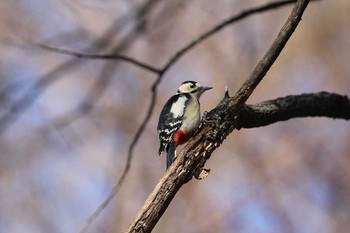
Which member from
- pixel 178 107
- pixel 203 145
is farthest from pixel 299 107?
pixel 178 107

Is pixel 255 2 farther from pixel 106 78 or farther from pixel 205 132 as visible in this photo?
pixel 205 132

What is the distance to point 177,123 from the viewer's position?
269 centimetres

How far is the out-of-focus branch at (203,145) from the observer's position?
1.94 meters

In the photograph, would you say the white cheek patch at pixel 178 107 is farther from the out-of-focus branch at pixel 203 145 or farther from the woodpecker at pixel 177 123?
the out-of-focus branch at pixel 203 145

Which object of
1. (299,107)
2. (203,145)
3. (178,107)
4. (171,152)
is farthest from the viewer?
(178,107)

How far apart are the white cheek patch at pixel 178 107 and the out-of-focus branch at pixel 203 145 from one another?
494 millimetres

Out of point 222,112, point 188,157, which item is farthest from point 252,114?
point 188,157

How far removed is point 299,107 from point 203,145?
477 millimetres

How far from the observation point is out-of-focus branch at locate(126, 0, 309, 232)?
1.94 metres

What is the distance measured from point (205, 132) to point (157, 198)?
33 centimetres

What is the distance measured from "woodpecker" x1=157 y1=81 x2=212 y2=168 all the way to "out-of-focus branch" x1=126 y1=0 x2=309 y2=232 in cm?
30

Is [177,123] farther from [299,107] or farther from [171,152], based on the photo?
[299,107]

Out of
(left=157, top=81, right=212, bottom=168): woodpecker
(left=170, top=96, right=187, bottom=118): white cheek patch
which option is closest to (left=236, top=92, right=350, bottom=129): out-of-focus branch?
(left=157, top=81, right=212, bottom=168): woodpecker

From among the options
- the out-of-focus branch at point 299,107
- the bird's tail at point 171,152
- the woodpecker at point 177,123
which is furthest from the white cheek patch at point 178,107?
the out-of-focus branch at point 299,107
